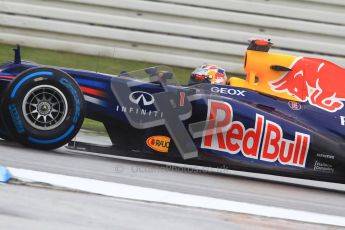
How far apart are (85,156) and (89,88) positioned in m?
0.64

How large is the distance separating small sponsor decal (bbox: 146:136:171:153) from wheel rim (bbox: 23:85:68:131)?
2.66 feet

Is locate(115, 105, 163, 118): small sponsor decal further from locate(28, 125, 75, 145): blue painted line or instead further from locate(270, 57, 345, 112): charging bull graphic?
locate(270, 57, 345, 112): charging bull graphic

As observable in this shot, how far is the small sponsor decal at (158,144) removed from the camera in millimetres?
6141

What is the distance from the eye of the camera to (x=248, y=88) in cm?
661

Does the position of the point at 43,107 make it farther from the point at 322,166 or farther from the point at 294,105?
the point at 322,166

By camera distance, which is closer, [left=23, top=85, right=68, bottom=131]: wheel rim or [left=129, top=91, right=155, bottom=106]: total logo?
[left=23, top=85, right=68, bottom=131]: wheel rim

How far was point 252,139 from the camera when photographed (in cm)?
614

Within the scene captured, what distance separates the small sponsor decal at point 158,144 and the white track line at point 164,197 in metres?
1.31

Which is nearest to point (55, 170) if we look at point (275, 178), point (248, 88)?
point (248, 88)

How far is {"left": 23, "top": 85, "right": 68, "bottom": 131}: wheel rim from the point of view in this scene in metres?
5.86

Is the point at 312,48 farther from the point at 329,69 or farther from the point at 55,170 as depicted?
the point at 55,170

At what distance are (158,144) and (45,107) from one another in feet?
3.49

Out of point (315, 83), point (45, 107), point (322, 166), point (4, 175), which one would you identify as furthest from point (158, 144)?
point (4, 175)

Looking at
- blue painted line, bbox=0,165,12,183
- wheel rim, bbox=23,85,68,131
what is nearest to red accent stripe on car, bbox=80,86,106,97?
wheel rim, bbox=23,85,68,131
